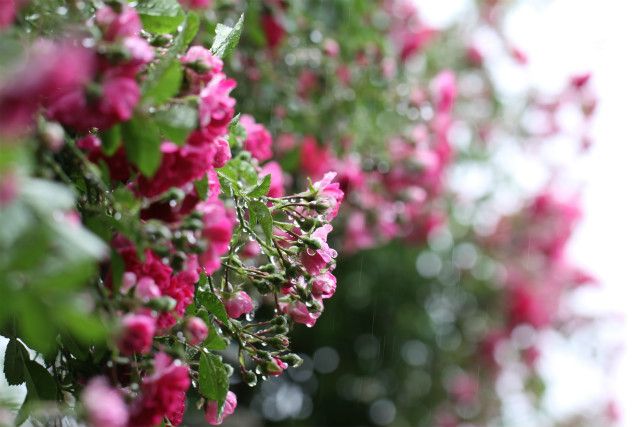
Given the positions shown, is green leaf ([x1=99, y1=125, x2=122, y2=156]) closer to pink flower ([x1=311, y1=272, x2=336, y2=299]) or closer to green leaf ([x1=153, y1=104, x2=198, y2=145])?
green leaf ([x1=153, y1=104, x2=198, y2=145])

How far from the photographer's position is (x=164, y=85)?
26.2 inches

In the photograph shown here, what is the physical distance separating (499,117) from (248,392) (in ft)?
4.57

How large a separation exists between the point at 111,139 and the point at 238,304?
320mm

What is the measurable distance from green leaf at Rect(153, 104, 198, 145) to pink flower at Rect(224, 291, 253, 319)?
0.30 m

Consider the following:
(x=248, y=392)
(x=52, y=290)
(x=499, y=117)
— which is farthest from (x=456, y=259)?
(x=52, y=290)

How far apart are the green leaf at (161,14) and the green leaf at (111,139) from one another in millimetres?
169

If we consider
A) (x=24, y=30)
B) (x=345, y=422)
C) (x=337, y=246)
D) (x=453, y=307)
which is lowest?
(x=345, y=422)

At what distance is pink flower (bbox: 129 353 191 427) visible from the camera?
70cm

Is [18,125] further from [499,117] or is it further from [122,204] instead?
[499,117]

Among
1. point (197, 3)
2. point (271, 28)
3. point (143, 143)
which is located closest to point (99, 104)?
point (143, 143)

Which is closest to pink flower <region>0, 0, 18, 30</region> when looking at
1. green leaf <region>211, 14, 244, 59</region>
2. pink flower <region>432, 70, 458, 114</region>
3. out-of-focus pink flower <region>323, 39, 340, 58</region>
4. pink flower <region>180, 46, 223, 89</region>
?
pink flower <region>180, 46, 223, 89</region>

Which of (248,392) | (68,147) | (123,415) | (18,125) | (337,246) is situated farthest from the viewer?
(248,392)

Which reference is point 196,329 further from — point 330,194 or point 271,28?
point 271,28

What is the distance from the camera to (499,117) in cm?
313
